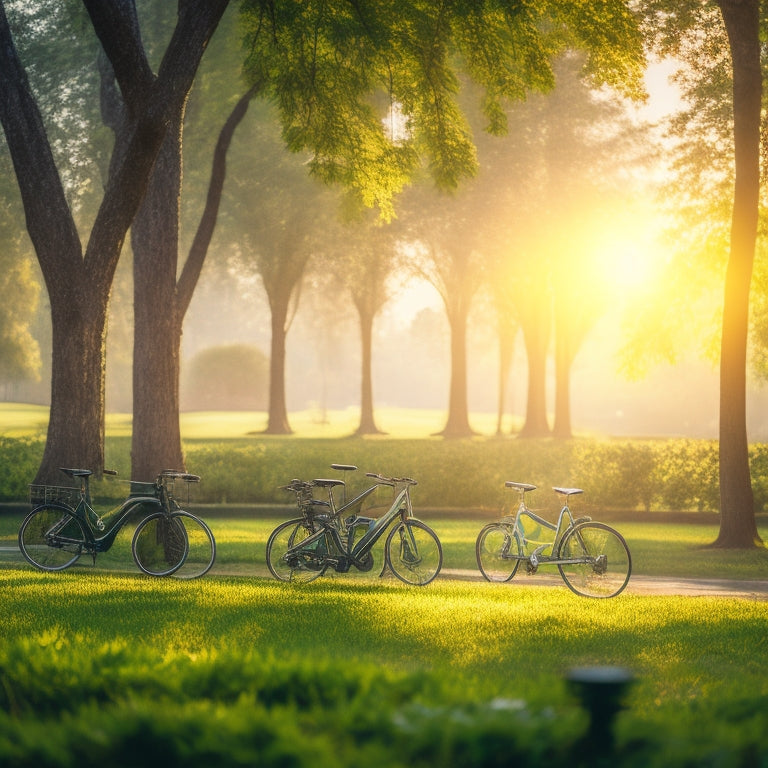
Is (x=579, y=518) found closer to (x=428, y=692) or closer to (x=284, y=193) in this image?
(x=428, y=692)

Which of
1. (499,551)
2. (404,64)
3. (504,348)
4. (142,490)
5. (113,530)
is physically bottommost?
(499,551)

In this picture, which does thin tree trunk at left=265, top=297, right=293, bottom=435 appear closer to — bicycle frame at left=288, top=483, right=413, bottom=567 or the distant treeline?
the distant treeline

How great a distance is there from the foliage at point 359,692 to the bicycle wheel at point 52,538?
297 cm

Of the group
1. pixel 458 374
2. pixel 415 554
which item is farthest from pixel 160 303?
pixel 458 374

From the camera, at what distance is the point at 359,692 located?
3854 mm

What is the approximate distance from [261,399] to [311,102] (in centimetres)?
5980

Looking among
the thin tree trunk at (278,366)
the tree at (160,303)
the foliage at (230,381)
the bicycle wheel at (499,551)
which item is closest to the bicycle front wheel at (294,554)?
the bicycle wheel at (499,551)

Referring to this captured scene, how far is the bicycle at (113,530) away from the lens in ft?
36.8

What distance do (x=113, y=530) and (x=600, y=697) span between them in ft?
29.7

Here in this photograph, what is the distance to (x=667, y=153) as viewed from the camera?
22.2 meters

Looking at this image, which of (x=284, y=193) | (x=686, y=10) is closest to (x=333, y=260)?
(x=284, y=193)

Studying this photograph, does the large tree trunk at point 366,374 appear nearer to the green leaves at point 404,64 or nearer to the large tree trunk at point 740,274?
the green leaves at point 404,64

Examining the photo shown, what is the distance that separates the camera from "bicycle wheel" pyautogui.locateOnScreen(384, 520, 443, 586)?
11.0 meters

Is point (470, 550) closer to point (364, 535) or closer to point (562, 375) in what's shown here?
point (364, 535)
